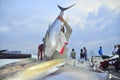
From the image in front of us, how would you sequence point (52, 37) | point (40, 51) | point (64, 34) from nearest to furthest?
point (40, 51)
point (52, 37)
point (64, 34)

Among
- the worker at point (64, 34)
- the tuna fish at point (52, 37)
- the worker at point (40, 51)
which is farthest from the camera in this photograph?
the worker at point (64, 34)

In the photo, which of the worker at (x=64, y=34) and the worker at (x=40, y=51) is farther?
the worker at (x=64, y=34)

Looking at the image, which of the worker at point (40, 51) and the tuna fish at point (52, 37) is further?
the worker at point (40, 51)

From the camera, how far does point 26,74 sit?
18.7 ft

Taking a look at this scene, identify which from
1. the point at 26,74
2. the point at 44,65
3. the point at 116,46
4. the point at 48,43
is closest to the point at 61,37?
the point at 48,43

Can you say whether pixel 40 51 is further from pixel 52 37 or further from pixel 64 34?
pixel 64 34

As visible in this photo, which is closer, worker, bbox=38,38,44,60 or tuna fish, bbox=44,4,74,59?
tuna fish, bbox=44,4,74,59

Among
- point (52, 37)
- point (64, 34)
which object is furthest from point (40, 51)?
point (64, 34)

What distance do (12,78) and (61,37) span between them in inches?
255

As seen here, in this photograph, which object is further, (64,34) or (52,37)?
(64,34)

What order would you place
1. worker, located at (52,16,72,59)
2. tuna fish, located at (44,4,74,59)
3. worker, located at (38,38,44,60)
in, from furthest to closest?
worker, located at (52,16,72,59) < worker, located at (38,38,44,60) < tuna fish, located at (44,4,74,59)

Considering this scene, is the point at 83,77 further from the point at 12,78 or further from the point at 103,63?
the point at 103,63

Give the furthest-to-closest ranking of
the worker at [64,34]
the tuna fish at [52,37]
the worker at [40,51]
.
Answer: the worker at [64,34] → the worker at [40,51] → the tuna fish at [52,37]

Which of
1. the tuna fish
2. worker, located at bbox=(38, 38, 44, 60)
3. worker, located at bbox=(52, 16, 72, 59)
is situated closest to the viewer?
the tuna fish
